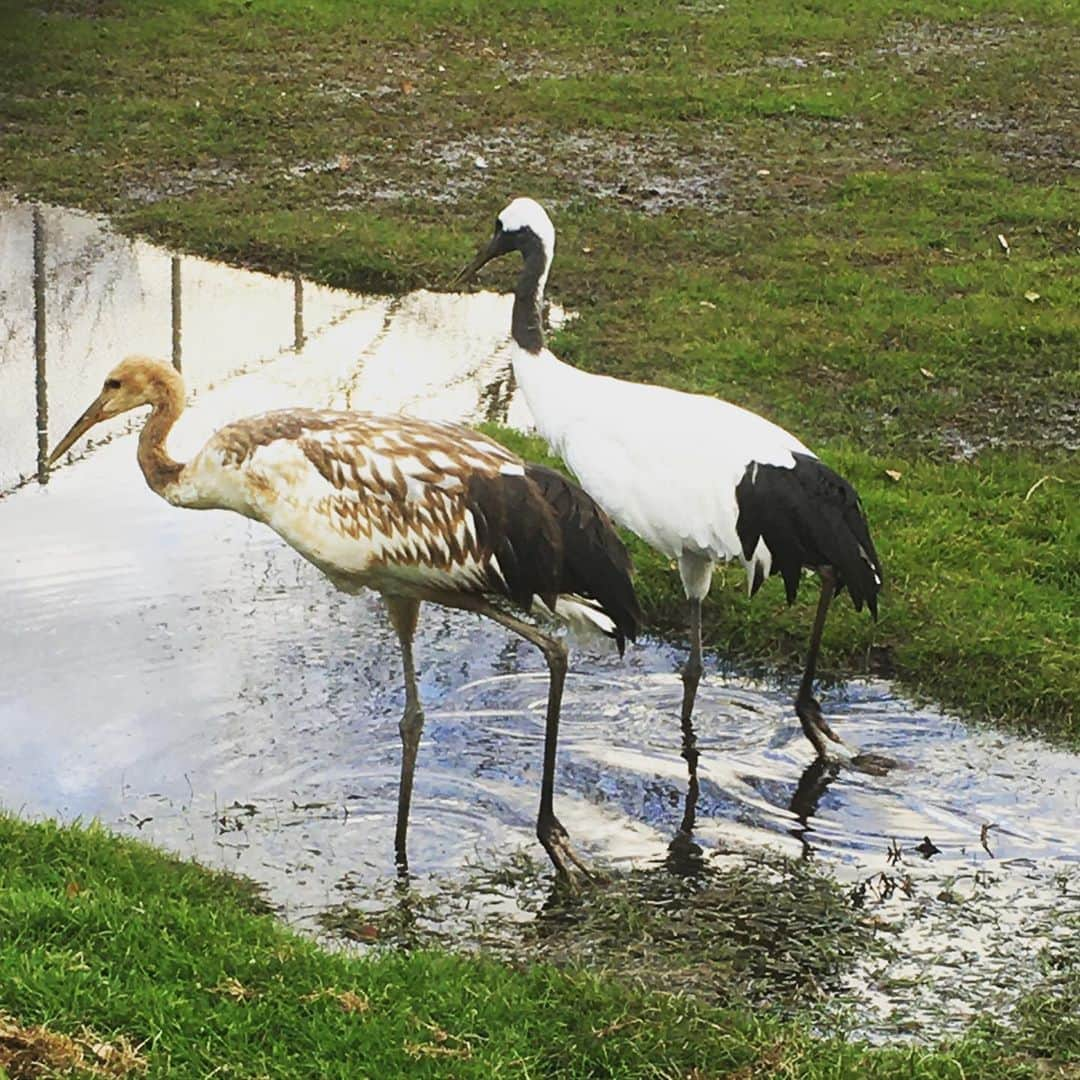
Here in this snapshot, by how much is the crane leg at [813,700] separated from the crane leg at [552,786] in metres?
1.08

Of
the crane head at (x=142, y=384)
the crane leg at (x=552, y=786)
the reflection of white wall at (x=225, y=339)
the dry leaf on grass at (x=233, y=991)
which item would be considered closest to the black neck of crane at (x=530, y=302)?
the crane head at (x=142, y=384)

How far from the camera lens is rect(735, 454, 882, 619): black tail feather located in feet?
21.4

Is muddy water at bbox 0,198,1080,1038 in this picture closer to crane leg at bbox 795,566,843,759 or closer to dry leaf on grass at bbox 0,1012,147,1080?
crane leg at bbox 795,566,843,759

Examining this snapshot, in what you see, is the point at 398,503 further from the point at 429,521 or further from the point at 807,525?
the point at 807,525

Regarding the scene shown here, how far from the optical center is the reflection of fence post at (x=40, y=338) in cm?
921

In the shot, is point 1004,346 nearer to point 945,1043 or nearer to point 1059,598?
point 1059,598

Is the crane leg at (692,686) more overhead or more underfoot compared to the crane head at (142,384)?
more underfoot

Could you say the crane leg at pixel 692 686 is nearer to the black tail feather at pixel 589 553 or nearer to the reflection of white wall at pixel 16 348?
the black tail feather at pixel 589 553

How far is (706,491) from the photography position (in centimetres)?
669

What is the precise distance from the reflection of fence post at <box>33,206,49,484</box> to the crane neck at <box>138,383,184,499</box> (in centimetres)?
257

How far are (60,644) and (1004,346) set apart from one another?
17.7ft

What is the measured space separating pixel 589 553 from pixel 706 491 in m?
0.97

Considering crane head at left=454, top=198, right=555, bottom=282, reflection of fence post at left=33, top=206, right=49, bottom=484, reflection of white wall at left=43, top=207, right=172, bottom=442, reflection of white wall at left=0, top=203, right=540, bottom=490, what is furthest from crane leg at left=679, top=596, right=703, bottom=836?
reflection of white wall at left=43, top=207, right=172, bottom=442

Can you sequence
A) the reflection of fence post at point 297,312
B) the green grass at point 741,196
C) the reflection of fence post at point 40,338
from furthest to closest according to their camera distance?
the reflection of fence post at point 297,312
the reflection of fence post at point 40,338
the green grass at point 741,196
